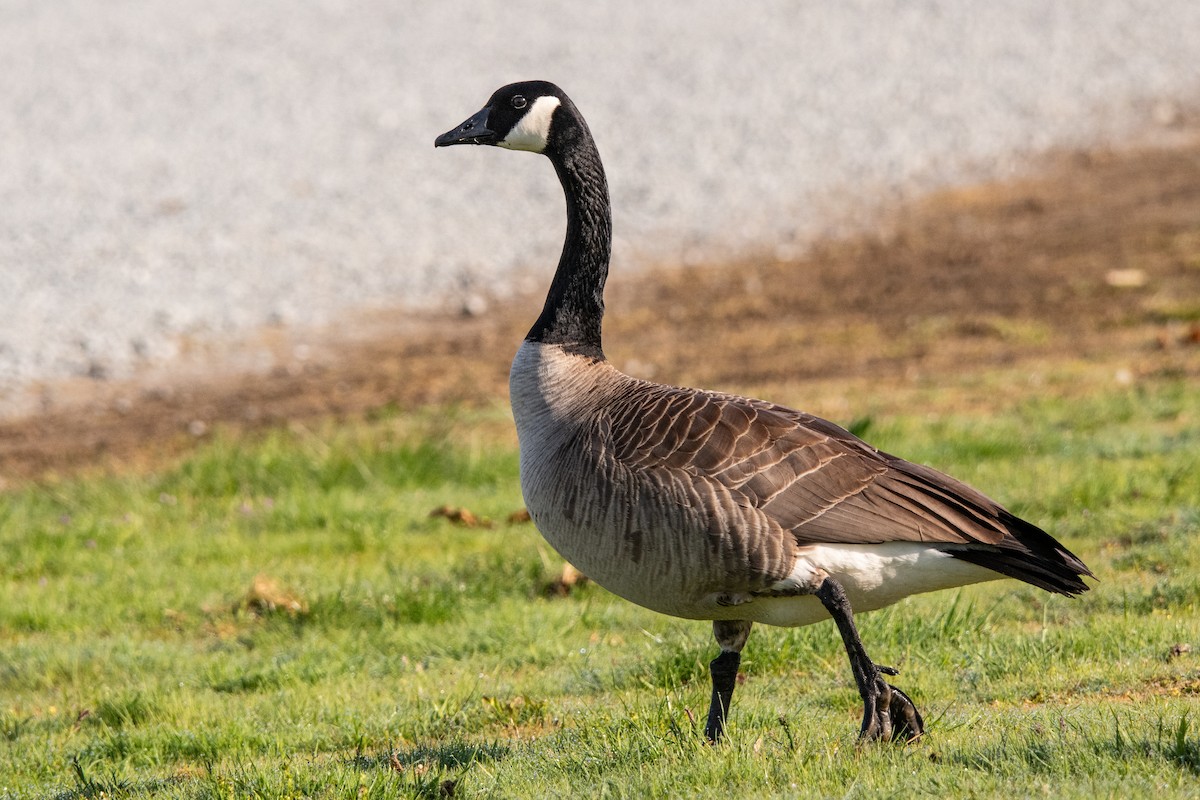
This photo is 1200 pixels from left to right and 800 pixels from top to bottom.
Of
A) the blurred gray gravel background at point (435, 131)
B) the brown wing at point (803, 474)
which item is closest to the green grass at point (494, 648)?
the brown wing at point (803, 474)

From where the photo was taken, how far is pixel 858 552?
4.87 m

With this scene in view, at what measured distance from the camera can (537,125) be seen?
606cm

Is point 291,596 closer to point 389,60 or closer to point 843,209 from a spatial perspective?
point 843,209

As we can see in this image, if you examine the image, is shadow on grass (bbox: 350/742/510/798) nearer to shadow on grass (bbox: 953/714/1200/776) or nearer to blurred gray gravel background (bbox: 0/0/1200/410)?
shadow on grass (bbox: 953/714/1200/776)

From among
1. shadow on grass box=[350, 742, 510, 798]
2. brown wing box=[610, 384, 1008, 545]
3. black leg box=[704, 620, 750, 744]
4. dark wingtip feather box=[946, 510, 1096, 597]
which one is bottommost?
shadow on grass box=[350, 742, 510, 798]

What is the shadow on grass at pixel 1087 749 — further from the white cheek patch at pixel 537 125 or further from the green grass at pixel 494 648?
the white cheek patch at pixel 537 125

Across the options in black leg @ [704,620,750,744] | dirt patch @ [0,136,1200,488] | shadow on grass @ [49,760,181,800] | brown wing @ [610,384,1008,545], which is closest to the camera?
brown wing @ [610,384,1008,545]

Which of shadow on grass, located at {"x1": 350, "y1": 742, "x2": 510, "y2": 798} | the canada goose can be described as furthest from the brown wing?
shadow on grass, located at {"x1": 350, "y1": 742, "x2": 510, "y2": 798}

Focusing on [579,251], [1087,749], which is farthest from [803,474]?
[579,251]

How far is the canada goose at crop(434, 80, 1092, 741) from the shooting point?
4.79m

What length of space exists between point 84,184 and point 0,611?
13757mm

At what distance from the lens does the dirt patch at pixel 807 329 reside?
1302cm

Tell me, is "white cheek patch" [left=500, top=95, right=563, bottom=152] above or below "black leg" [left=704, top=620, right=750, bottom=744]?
above

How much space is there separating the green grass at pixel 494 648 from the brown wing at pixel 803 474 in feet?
2.36
